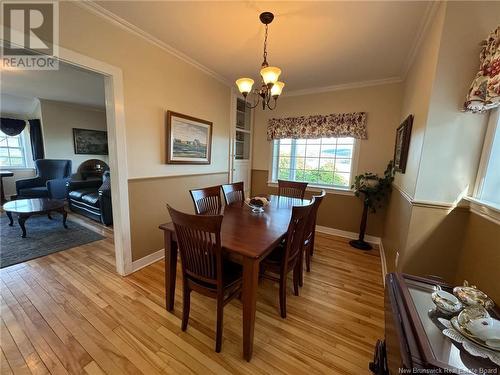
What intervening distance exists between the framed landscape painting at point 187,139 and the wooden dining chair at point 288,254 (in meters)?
1.77

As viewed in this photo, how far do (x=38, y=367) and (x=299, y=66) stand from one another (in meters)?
3.64

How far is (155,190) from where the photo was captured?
250 cm

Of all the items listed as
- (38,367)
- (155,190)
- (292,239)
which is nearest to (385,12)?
(292,239)

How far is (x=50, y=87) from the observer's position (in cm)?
384

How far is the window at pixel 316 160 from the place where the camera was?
11.5 feet

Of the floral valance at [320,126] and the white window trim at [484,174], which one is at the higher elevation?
the floral valance at [320,126]

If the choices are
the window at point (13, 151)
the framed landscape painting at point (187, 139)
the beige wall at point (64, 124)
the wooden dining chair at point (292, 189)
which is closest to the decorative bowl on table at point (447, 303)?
the wooden dining chair at point (292, 189)

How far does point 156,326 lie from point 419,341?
1669 millimetres

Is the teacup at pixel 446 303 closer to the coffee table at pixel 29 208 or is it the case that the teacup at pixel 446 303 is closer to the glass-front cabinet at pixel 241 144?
the glass-front cabinet at pixel 241 144

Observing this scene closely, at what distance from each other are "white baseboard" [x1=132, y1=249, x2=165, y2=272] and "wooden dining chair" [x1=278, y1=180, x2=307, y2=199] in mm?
1869

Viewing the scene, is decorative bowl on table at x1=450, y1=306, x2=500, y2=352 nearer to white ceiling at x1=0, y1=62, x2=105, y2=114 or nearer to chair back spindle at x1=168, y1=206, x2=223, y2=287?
chair back spindle at x1=168, y1=206, x2=223, y2=287

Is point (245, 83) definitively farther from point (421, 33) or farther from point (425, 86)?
point (421, 33)

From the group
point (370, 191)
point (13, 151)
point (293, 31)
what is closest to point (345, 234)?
point (370, 191)

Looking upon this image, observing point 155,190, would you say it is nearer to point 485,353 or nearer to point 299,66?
point 299,66
